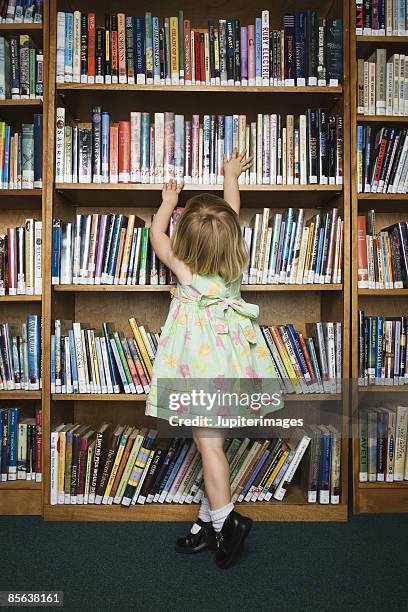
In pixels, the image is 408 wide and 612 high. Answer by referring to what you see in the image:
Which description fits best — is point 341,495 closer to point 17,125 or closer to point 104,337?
point 104,337

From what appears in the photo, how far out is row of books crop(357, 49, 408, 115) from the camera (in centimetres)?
238

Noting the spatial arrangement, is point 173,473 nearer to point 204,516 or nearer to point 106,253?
point 204,516

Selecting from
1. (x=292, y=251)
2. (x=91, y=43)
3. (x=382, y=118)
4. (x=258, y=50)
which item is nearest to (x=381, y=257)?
(x=292, y=251)

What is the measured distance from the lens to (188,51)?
7.70 ft

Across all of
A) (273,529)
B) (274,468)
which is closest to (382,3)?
(274,468)

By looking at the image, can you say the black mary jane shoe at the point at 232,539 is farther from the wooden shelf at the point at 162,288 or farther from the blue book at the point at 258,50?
the blue book at the point at 258,50

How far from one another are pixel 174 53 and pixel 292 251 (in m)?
0.93

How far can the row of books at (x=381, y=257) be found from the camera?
2.38 meters

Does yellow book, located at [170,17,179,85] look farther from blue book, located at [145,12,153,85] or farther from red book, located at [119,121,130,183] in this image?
red book, located at [119,121,130,183]

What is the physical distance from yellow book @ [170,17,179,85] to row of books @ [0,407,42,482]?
1.46m

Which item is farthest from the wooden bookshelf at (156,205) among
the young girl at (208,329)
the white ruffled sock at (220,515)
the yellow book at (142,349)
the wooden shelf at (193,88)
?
the white ruffled sock at (220,515)

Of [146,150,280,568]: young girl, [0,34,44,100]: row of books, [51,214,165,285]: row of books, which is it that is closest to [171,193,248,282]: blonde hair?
[146,150,280,568]: young girl

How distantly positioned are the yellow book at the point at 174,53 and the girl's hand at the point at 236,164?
373mm

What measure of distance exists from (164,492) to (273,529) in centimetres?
46
